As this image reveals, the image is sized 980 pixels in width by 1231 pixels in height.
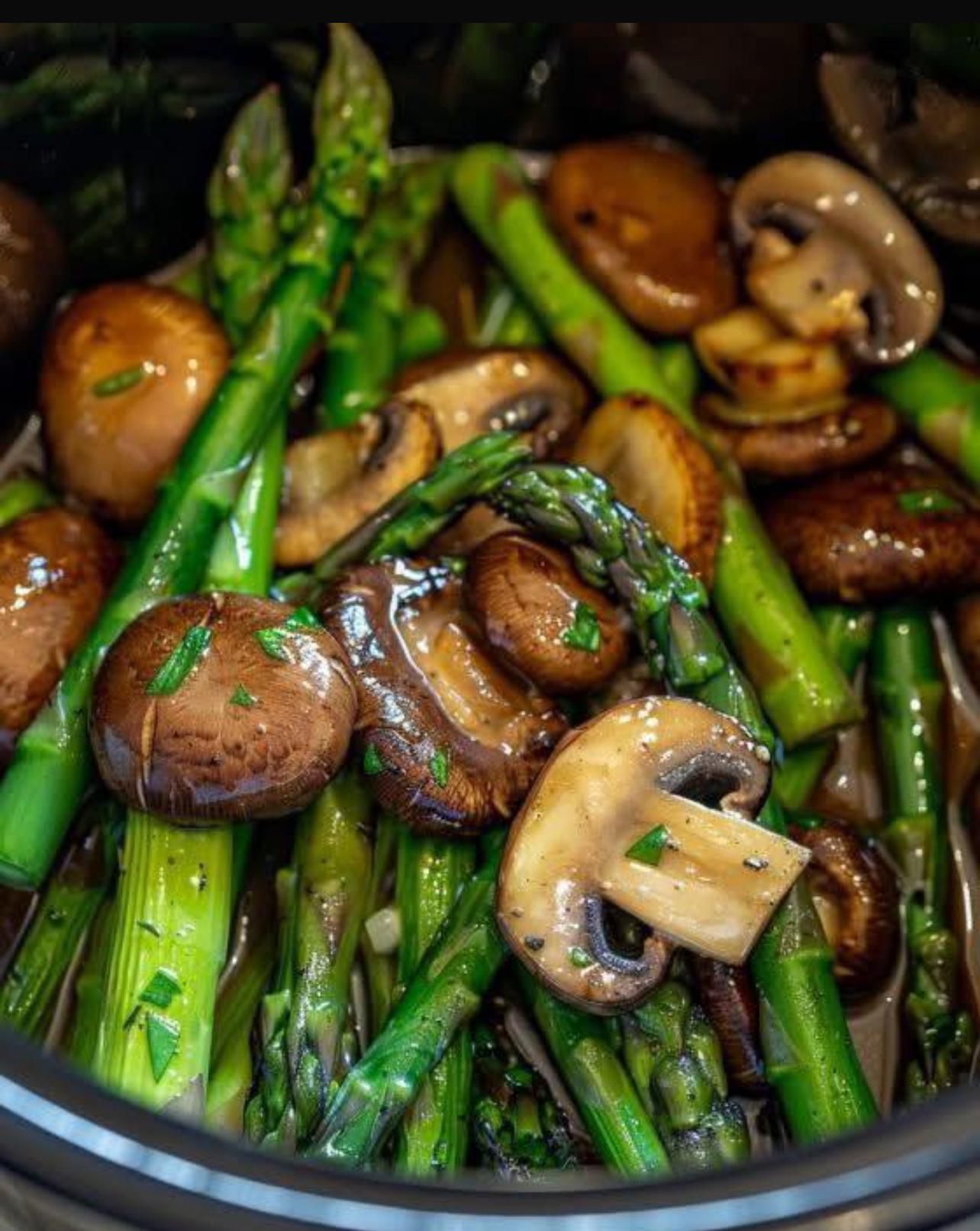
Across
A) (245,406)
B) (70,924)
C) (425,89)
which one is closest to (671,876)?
(70,924)

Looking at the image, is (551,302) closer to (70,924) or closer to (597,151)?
(597,151)

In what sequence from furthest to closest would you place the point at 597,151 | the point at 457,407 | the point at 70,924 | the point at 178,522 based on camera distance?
the point at 597,151 < the point at 457,407 < the point at 178,522 < the point at 70,924

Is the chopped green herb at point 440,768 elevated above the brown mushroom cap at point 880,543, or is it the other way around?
the chopped green herb at point 440,768

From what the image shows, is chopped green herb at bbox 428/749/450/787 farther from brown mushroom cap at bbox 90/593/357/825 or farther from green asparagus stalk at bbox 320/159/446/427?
green asparagus stalk at bbox 320/159/446/427

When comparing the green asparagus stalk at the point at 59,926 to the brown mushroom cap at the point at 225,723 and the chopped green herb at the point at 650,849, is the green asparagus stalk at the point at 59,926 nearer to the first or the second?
the brown mushroom cap at the point at 225,723

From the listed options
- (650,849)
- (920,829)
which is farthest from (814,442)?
(650,849)

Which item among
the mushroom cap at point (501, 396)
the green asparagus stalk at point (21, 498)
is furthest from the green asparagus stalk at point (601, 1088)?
the green asparagus stalk at point (21, 498)
